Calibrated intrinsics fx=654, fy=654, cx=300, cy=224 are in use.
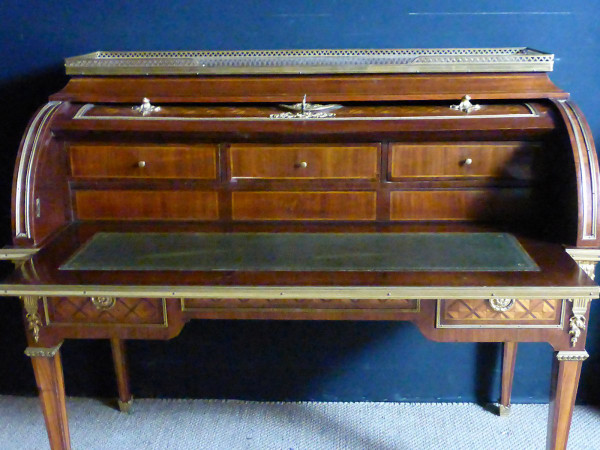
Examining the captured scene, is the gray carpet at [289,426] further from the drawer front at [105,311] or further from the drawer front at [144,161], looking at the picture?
the drawer front at [144,161]

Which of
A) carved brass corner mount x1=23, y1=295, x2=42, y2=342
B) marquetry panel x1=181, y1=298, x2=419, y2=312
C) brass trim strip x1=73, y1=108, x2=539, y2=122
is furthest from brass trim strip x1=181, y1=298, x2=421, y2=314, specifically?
brass trim strip x1=73, y1=108, x2=539, y2=122

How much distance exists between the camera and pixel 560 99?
175cm

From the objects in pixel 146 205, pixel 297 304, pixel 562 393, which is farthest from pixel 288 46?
pixel 562 393

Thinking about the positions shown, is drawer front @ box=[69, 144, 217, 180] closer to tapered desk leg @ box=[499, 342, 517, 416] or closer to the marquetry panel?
the marquetry panel

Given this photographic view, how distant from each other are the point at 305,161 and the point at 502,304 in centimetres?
66

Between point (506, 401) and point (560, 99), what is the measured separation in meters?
1.11

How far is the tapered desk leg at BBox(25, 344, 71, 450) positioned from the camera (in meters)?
1.60

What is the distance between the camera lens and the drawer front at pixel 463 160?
→ 1.78 m

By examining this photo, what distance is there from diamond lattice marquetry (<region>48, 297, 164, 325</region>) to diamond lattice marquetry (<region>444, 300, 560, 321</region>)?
687 millimetres

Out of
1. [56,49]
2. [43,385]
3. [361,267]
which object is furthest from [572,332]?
[56,49]

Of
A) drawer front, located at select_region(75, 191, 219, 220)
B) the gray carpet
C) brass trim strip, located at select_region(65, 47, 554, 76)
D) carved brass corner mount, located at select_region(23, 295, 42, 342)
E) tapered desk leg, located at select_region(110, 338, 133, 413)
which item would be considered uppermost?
brass trim strip, located at select_region(65, 47, 554, 76)

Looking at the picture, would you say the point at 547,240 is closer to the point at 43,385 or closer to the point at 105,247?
the point at 105,247

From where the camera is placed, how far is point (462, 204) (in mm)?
1826

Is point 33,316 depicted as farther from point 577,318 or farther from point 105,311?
point 577,318
